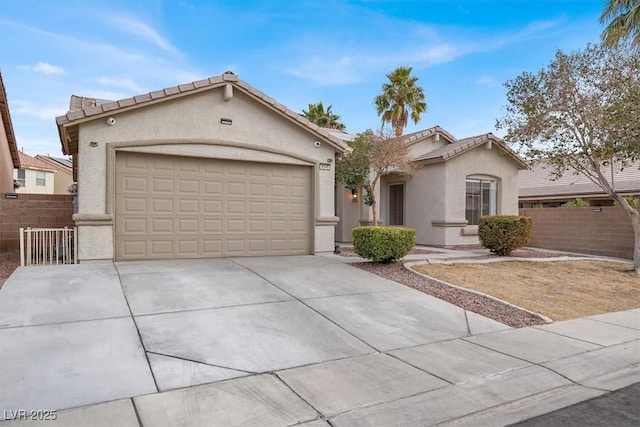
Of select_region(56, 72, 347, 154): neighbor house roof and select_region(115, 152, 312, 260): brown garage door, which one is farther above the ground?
select_region(56, 72, 347, 154): neighbor house roof

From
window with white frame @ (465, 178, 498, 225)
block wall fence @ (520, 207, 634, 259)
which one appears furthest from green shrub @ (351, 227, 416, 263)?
block wall fence @ (520, 207, 634, 259)

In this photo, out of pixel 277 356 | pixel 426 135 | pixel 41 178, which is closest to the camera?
pixel 277 356

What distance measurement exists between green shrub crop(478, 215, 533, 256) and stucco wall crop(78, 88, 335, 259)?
17.4 feet

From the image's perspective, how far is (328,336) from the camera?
18.1 feet

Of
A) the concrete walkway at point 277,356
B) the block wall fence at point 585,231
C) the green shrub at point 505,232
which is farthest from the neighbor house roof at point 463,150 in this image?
the concrete walkway at point 277,356

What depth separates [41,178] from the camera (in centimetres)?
3011

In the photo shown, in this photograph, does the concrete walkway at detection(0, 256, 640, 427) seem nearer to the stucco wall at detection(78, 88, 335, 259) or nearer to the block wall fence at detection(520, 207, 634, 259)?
the stucco wall at detection(78, 88, 335, 259)

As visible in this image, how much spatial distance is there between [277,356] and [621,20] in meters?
17.9

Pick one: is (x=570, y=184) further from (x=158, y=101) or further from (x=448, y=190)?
(x=158, y=101)

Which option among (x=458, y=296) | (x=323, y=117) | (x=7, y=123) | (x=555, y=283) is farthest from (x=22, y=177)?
(x=555, y=283)

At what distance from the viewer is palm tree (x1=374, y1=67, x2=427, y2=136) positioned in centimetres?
2828

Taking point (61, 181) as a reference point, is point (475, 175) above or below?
below

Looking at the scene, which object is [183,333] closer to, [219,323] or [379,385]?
[219,323]

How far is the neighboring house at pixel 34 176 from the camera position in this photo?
94.7 feet
